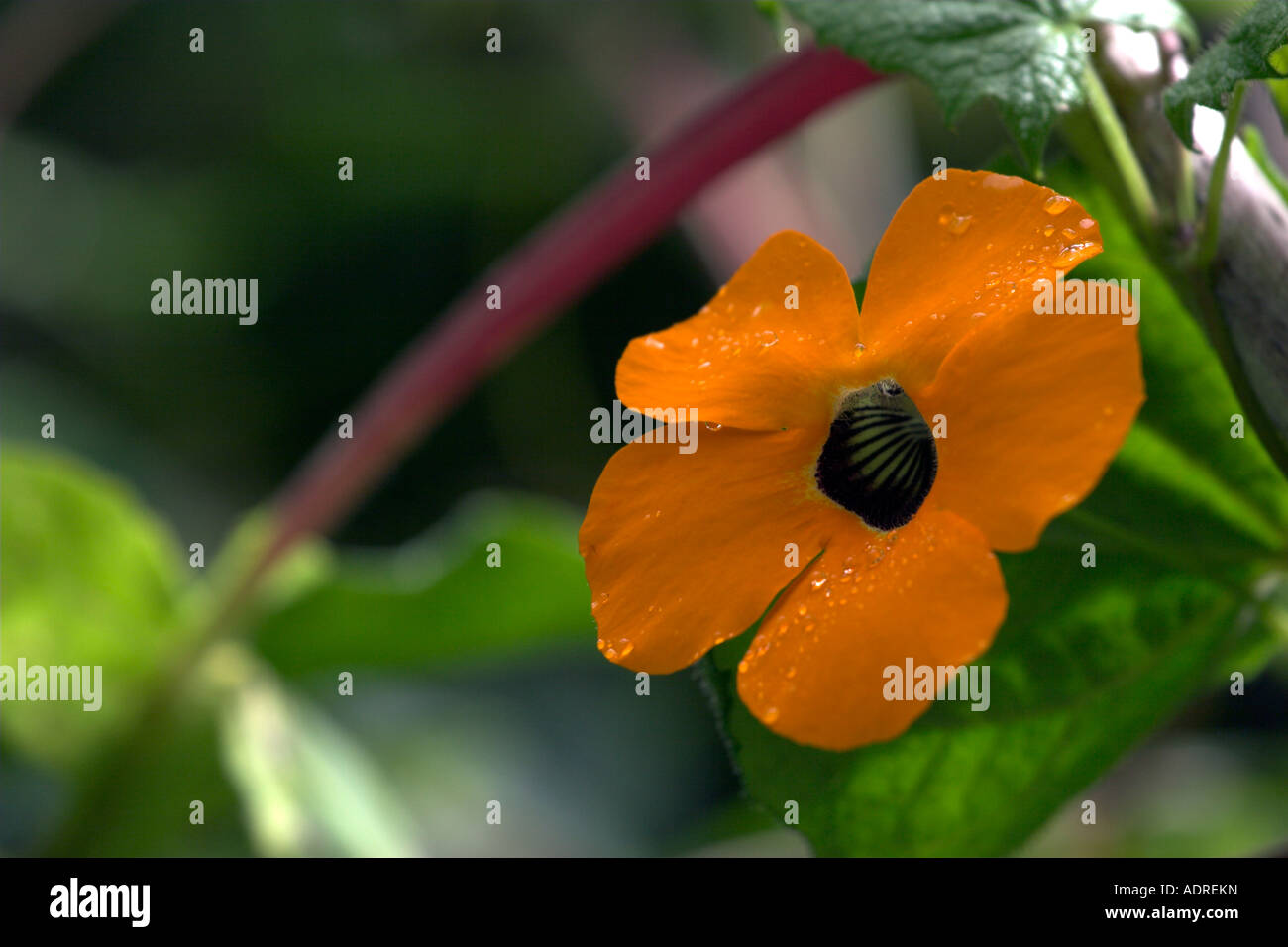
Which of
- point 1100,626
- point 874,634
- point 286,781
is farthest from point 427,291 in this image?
point 874,634

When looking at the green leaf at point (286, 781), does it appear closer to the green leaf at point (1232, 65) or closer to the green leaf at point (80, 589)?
the green leaf at point (80, 589)

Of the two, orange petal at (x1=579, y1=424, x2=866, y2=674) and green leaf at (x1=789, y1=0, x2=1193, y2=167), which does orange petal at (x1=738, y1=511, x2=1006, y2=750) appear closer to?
orange petal at (x1=579, y1=424, x2=866, y2=674)

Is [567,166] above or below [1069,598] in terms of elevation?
above

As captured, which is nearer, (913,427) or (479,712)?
(913,427)

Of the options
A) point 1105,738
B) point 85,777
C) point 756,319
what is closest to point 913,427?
point 756,319

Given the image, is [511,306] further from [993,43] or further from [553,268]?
[993,43]
